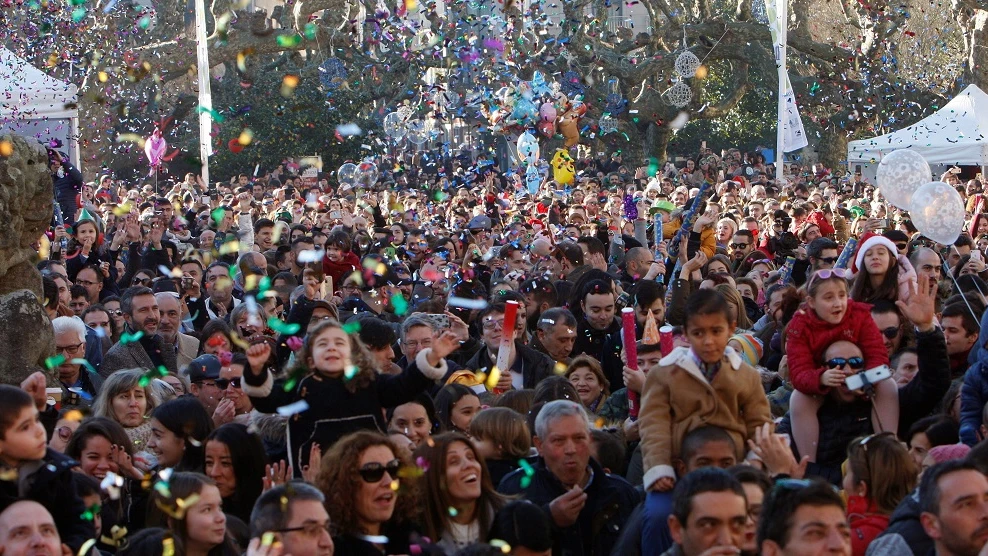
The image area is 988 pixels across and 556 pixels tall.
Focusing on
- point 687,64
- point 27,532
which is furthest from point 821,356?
point 687,64

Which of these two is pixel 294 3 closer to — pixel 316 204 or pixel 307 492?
pixel 316 204

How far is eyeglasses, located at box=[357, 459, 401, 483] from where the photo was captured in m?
5.02

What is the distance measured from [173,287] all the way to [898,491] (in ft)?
21.0

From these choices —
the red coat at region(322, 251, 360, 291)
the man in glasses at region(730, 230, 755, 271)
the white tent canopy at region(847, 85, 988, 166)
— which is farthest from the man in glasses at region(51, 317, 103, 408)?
the white tent canopy at region(847, 85, 988, 166)

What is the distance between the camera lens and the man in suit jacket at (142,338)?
8.71 m

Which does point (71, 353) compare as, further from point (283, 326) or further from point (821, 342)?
point (821, 342)

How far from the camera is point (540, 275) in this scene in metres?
10.8

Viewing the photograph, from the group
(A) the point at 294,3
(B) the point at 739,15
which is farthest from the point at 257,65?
(B) the point at 739,15

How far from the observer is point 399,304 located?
10336mm

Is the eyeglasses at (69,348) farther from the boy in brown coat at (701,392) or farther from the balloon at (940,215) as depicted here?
the balloon at (940,215)

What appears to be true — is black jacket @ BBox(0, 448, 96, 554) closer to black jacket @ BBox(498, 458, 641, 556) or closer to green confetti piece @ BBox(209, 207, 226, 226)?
black jacket @ BBox(498, 458, 641, 556)

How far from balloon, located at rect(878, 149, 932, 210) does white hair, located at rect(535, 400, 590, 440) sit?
4708 millimetres

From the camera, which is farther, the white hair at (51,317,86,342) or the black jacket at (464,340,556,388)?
the black jacket at (464,340,556,388)

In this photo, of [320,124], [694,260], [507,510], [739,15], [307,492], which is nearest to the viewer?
[307,492]
